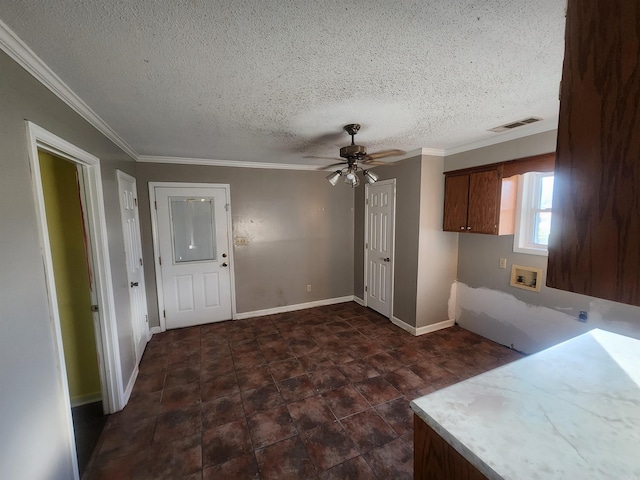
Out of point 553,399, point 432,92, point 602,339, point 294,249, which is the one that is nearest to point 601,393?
point 553,399

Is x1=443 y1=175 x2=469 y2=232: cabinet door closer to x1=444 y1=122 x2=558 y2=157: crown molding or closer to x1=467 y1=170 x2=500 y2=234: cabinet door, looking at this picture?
x1=467 y1=170 x2=500 y2=234: cabinet door

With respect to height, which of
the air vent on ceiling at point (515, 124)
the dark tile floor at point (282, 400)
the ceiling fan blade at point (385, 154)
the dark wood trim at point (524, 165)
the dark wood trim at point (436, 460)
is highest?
the air vent on ceiling at point (515, 124)

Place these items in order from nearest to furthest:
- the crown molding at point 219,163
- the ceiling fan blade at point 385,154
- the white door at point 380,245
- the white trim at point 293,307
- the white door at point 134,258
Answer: the ceiling fan blade at point 385,154 < the white door at point 134,258 < the crown molding at point 219,163 < the white door at point 380,245 < the white trim at point 293,307

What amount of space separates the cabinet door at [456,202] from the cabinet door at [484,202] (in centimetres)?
7

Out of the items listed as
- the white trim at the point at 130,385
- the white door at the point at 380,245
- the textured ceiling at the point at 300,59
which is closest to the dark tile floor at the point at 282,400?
the white trim at the point at 130,385

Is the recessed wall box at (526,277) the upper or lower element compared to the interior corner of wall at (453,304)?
upper

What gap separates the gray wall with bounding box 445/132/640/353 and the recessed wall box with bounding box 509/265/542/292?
5 cm

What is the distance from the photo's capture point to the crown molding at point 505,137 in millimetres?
2461

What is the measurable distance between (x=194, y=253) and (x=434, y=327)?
11.3ft

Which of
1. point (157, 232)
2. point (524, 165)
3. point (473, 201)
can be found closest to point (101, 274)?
point (157, 232)

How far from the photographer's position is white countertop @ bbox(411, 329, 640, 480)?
0.77 metres

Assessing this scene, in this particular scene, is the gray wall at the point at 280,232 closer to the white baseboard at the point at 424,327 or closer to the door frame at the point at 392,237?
the door frame at the point at 392,237

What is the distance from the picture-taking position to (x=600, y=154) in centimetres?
55

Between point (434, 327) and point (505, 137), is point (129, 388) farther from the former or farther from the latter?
point (505, 137)
